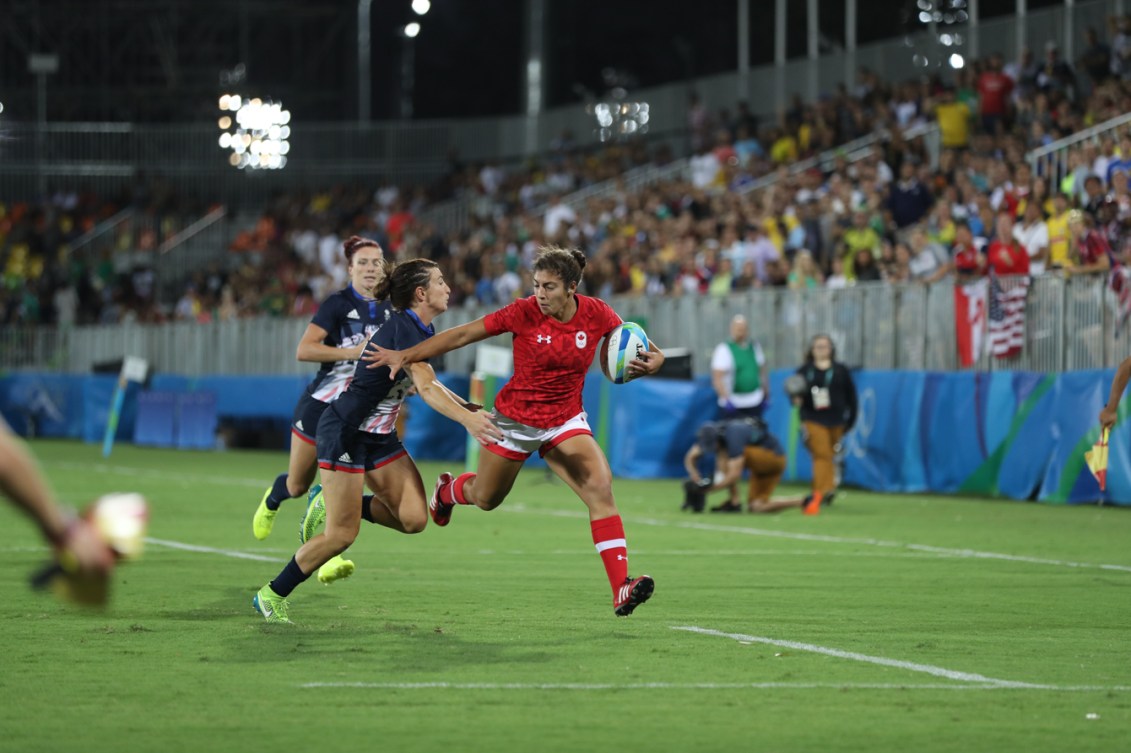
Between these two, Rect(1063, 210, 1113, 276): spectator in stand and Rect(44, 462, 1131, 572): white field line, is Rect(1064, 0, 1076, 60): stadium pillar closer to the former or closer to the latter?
Rect(1063, 210, 1113, 276): spectator in stand

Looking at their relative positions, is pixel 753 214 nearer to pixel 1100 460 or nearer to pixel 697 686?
pixel 1100 460

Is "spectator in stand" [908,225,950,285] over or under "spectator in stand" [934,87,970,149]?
under

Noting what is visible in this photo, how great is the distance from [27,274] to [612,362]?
38.8 m

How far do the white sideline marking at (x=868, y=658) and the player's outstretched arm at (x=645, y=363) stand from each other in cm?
146

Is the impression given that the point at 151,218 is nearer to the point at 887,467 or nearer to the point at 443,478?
the point at 887,467

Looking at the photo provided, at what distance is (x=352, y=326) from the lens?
39.9 feet

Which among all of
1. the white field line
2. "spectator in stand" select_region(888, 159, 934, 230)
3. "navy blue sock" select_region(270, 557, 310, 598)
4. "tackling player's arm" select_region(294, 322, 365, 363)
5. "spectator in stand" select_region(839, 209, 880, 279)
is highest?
"spectator in stand" select_region(888, 159, 934, 230)

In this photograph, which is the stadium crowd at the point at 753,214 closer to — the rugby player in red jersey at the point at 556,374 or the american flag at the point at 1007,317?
the american flag at the point at 1007,317

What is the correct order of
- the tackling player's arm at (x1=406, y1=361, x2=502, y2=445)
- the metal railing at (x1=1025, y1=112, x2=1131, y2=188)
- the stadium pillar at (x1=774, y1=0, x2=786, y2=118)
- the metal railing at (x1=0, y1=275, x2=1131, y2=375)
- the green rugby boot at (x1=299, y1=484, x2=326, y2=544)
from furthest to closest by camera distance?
the stadium pillar at (x1=774, y1=0, x2=786, y2=118) < the metal railing at (x1=1025, y1=112, x2=1131, y2=188) < the metal railing at (x1=0, y1=275, x2=1131, y2=375) < the green rugby boot at (x1=299, y1=484, x2=326, y2=544) < the tackling player's arm at (x1=406, y1=361, x2=502, y2=445)

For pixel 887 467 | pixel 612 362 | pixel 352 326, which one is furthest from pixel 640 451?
pixel 612 362

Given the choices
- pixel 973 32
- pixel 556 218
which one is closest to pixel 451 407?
pixel 973 32

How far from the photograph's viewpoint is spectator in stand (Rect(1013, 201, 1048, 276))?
2183 cm

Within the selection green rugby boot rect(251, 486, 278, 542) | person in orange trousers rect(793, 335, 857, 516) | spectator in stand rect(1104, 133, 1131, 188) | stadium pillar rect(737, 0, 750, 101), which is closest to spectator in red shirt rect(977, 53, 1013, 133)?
spectator in stand rect(1104, 133, 1131, 188)

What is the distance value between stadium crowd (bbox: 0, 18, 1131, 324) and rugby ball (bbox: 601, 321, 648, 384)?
27.8ft
